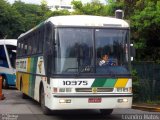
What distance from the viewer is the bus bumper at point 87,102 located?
40.9ft

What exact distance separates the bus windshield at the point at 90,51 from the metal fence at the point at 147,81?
18.6 ft

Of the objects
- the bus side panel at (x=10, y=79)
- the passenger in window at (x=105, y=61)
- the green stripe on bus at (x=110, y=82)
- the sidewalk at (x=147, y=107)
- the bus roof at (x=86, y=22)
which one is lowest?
the bus side panel at (x=10, y=79)

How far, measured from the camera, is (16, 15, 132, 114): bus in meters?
12.6

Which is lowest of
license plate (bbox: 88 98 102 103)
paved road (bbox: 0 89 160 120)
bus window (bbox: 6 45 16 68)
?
paved road (bbox: 0 89 160 120)

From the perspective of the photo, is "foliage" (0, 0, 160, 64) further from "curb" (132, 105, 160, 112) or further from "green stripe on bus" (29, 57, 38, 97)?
"green stripe on bus" (29, 57, 38, 97)

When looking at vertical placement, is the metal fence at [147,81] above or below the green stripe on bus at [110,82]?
below

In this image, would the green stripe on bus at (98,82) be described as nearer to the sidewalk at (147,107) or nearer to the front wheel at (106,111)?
the front wheel at (106,111)

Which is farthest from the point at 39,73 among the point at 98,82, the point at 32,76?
the point at 98,82

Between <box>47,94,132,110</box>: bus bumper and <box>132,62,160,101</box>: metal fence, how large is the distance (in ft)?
19.5

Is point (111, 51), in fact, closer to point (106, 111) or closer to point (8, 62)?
point (106, 111)

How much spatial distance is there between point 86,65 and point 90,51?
0.44 meters

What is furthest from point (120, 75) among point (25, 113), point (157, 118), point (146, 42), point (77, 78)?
point (146, 42)

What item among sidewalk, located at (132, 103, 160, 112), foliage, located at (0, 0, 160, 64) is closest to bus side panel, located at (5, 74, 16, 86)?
foliage, located at (0, 0, 160, 64)

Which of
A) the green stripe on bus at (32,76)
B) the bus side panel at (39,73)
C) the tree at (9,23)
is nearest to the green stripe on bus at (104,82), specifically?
the bus side panel at (39,73)
